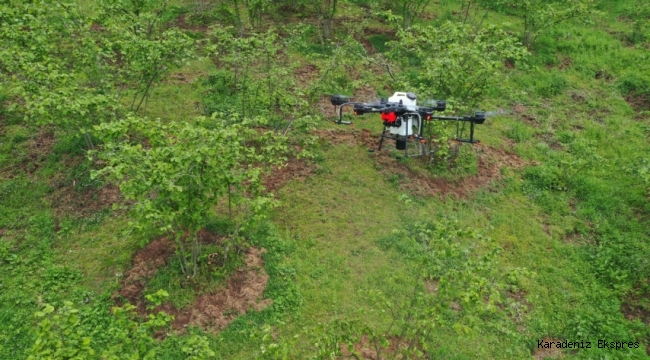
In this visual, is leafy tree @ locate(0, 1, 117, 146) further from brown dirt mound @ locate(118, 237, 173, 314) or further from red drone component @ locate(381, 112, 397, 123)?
red drone component @ locate(381, 112, 397, 123)

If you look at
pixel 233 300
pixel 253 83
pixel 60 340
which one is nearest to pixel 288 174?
pixel 253 83

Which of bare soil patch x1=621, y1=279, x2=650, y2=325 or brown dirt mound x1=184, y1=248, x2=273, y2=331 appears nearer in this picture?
brown dirt mound x1=184, y1=248, x2=273, y2=331

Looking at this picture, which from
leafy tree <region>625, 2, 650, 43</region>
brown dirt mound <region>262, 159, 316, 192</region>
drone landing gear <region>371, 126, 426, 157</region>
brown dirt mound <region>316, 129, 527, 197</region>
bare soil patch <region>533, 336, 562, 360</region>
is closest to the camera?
bare soil patch <region>533, 336, 562, 360</region>

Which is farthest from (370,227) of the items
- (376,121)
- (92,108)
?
(92,108)

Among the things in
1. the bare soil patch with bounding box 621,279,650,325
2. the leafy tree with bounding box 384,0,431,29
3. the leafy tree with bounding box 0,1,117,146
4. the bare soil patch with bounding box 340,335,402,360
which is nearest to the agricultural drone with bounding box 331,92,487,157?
the bare soil patch with bounding box 340,335,402,360

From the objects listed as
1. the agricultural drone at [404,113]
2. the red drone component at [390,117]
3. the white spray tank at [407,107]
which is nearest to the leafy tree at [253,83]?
the agricultural drone at [404,113]

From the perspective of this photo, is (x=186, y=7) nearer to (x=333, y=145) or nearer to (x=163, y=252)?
(x=333, y=145)
